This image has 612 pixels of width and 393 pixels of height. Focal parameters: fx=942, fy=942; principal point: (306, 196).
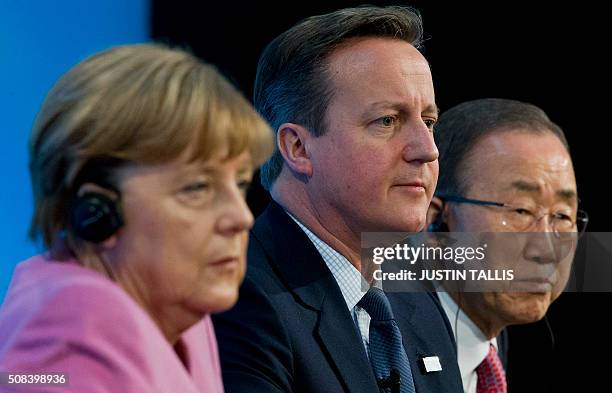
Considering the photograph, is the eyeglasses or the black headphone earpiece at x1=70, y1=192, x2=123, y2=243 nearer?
the black headphone earpiece at x1=70, y1=192, x2=123, y2=243

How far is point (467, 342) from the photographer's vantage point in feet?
8.93

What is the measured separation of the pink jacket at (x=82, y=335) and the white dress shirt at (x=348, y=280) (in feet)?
2.86

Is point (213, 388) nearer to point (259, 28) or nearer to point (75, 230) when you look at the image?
point (75, 230)

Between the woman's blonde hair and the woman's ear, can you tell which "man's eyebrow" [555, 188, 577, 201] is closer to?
the woman's blonde hair

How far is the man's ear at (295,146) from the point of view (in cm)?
209

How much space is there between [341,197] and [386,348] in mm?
335

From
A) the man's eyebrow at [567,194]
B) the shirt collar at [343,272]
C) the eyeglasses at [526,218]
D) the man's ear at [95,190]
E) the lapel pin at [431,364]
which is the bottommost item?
the lapel pin at [431,364]

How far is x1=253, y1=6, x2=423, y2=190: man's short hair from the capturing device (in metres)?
2.10

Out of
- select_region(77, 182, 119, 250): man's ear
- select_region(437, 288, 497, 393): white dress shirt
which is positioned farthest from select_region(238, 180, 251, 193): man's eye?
select_region(437, 288, 497, 393): white dress shirt

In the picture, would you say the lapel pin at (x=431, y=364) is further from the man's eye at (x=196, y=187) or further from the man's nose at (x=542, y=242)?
the man's eye at (x=196, y=187)

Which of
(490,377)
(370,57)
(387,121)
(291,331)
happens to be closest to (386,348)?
(291,331)

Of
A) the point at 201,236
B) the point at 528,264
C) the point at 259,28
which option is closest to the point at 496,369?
the point at 528,264

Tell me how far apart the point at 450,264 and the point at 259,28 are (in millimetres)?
1029

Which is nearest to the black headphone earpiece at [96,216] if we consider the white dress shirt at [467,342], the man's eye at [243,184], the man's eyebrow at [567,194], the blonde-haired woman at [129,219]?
the blonde-haired woman at [129,219]
